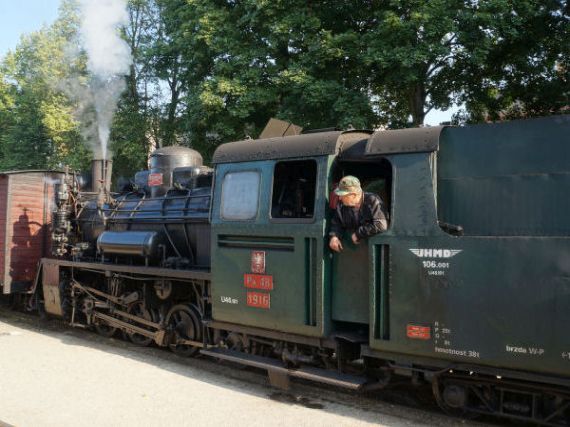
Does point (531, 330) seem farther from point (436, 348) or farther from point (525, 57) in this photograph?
point (525, 57)

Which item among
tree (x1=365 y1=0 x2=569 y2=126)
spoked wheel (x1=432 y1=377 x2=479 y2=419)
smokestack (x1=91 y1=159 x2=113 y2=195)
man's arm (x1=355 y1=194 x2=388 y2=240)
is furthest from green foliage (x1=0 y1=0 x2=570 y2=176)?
spoked wheel (x1=432 y1=377 x2=479 y2=419)

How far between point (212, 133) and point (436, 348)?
1356cm

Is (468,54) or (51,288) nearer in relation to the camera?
(51,288)

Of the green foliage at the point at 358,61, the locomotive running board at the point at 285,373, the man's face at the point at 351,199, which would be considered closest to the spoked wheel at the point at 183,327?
the locomotive running board at the point at 285,373

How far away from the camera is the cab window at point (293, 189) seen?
615 centimetres

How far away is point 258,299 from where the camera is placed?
598cm

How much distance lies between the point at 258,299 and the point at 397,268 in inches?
68.7

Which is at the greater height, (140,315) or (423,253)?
(423,253)

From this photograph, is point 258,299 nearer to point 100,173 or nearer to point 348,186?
point 348,186

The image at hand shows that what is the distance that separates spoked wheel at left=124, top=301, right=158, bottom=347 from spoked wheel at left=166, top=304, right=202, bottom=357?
400 millimetres

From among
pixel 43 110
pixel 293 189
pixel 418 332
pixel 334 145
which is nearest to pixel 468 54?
pixel 293 189

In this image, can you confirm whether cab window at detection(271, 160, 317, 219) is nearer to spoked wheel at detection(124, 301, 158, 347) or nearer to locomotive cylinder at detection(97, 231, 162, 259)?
locomotive cylinder at detection(97, 231, 162, 259)

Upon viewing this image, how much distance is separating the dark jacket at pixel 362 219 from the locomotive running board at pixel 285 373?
4.73ft

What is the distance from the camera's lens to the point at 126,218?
29.7ft
